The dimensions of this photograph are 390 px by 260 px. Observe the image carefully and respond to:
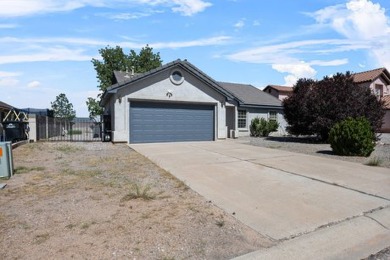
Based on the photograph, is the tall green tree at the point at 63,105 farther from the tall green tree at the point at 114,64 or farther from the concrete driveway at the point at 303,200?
the concrete driveway at the point at 303,200

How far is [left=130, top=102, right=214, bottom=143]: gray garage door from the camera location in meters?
17.5

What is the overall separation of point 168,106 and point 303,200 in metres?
13.3

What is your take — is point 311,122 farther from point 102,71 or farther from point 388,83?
point 102,71

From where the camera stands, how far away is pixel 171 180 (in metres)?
7.56

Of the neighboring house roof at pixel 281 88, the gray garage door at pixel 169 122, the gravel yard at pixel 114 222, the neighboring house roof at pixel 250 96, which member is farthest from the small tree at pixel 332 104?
the neighboring house roof at pixel 281 88

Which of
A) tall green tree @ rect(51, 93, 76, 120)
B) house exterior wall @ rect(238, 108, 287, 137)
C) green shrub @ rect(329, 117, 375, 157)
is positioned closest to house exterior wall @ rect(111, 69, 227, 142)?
house exterior wall @ rect(238, 108, 287, 137)

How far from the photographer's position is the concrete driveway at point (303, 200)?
420cm

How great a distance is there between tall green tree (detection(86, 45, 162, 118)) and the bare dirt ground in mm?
38535

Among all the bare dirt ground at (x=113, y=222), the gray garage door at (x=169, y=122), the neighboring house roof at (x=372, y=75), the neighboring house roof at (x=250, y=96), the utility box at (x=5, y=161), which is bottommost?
the bare dirt ground at (x=113, y=222)

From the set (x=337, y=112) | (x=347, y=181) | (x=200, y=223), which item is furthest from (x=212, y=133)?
(x=200, y=223)

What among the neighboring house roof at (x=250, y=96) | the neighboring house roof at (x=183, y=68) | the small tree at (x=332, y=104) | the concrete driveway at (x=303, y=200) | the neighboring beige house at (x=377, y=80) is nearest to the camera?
the concrete driveway at (x=303, y=200)

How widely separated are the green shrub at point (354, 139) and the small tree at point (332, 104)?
4.46 meters

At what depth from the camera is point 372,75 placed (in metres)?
34.8

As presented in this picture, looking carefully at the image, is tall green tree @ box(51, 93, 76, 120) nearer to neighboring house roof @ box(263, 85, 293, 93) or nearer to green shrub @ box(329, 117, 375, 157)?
neighboring house roof @ box(263, 85, 293, 93)
